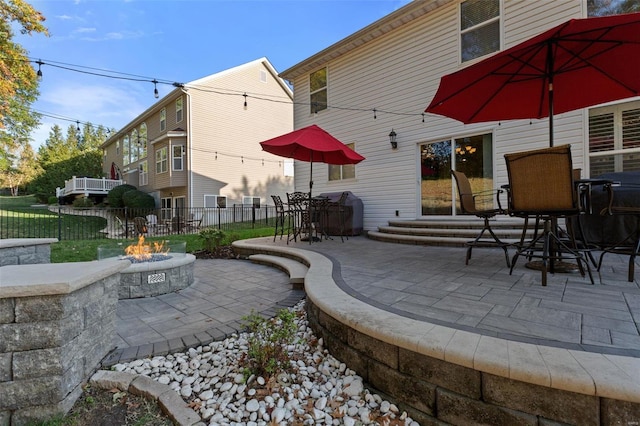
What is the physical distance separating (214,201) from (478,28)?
12.3 meters

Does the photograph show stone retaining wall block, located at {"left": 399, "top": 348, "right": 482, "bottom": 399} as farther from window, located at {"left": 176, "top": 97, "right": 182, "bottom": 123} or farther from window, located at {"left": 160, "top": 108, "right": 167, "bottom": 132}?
window, located at {"left": 160, "top": 108, "right": 167, "bottom": 132}

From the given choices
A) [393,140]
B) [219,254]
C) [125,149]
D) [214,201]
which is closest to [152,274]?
[219,254]

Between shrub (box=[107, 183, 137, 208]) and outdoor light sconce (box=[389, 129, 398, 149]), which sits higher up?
outdoor light sconce (box=[389, 129, 398, 149])

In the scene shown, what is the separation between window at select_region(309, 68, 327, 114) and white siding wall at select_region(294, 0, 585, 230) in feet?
0.95

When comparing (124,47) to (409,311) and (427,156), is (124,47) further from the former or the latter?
(409,311)

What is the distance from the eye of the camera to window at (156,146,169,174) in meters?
14.6

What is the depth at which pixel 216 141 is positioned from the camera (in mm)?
14500

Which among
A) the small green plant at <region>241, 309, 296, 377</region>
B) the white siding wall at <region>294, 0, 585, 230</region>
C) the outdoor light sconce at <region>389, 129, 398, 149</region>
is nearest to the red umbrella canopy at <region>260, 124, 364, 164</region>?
the outdoor light sconce at <region>389, 129, 398, 149</region>

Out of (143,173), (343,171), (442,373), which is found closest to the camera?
(442,373)

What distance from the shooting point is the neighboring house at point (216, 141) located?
13.7 m

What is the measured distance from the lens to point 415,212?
6.89 meters

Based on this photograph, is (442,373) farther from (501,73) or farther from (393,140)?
(393,140)

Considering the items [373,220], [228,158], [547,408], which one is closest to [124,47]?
[228,158]

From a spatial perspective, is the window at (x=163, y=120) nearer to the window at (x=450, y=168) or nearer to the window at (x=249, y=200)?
the window at (x=249, y=200)
